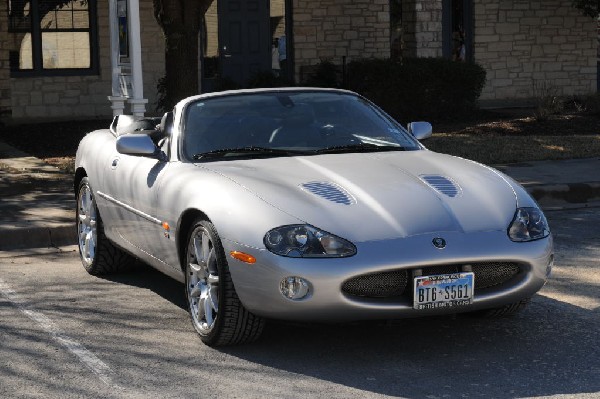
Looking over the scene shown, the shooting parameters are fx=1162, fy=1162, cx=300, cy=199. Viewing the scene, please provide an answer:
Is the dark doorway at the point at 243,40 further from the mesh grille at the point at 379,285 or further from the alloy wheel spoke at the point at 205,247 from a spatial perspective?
the mesh grille at the point at 379,285

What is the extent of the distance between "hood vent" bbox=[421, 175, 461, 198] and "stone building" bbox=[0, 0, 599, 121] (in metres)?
14.7

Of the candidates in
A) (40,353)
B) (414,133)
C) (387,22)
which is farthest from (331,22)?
(40,353)

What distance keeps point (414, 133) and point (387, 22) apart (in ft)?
51.5

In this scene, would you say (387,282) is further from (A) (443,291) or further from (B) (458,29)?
(B) (458,29)

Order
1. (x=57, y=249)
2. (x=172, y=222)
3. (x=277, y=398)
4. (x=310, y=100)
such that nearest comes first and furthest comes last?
(x=277, y=398), (x=172, y=222), (x=310, y=100), (x=57, y=249)

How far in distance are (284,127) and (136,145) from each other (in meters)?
0.95

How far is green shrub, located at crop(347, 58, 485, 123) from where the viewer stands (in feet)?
64.7

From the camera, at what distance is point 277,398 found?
18.2 feet

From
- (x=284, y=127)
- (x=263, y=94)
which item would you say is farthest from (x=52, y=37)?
(x=284, y=127)

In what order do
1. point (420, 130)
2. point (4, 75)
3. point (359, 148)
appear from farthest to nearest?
point (4, 75), point (420, 130), point (359, 148)

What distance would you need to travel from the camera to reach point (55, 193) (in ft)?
40.3

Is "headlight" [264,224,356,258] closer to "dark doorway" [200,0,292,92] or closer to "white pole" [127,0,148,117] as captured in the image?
"white pole" [127,0,148,117]

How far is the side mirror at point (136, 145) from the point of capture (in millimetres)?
7316

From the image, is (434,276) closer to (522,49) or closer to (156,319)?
(156,319)
